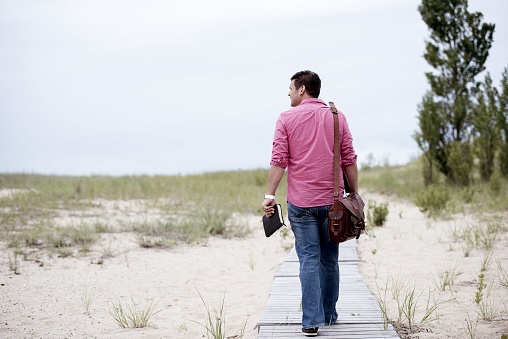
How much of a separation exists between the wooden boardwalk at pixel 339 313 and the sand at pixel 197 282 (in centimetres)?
28

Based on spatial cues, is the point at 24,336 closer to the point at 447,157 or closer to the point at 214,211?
the point at 214,211

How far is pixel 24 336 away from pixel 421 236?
22.0ft

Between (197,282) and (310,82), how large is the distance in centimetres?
390

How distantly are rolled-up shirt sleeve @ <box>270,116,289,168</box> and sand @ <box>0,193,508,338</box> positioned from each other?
1.64 meters

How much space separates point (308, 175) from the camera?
4.23 m

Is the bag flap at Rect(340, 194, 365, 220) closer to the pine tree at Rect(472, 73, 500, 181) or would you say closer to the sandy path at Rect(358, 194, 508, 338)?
the sandy path at Rect(358, 194, 508, 338)

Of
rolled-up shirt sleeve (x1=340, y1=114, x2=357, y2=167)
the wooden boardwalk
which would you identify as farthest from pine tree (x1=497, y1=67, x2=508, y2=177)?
rolled-up shirt sleeve (x1=340, y1=114, x2=357, y2=167)

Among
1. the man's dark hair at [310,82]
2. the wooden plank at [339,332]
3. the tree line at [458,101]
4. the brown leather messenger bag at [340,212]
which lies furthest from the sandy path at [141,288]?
the tree line at [458,101]

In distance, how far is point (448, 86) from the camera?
19.8 metres

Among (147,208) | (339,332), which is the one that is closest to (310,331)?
(339,332)

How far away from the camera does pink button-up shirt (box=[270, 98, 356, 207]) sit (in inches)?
166

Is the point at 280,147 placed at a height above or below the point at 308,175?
above

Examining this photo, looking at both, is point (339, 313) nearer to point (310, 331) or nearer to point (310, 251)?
point (310, 331)

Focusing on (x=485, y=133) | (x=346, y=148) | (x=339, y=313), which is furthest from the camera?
(x=485, y=133)
